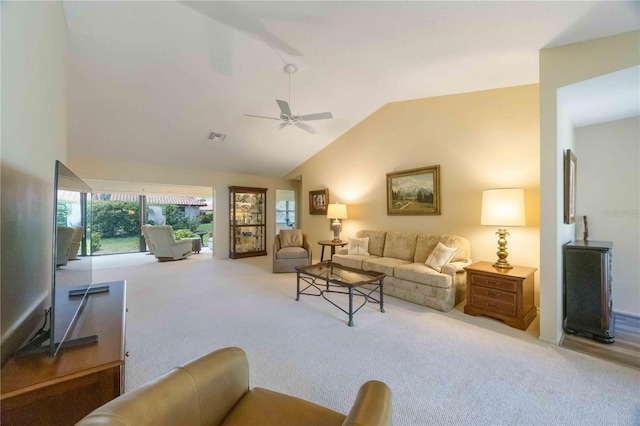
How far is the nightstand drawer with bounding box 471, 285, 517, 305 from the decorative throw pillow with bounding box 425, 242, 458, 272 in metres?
0.47

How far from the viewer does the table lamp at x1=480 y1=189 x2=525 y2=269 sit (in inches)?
117

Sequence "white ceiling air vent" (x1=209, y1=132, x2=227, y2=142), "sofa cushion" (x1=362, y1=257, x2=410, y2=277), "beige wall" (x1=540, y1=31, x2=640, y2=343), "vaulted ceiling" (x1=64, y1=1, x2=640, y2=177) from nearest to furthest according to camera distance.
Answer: "vaulted ceiling" (x1=64, y1=1, x2=640, y2=177) < "beige wall" (x1=540, y1=31, x2=640, y2=343) < "sofa cushion" (x1=362, y1=257, x2=410, y2=277) < "white ceiling air vent" (x1=209, y1=132, x2=227, y2=142)

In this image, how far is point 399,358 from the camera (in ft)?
7.19

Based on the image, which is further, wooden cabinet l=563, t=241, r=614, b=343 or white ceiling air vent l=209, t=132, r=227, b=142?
white ceiling air vent l=209, t=132, r=227, b=142

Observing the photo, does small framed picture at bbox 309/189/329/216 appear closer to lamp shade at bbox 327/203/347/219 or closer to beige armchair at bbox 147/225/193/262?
lamp shade at bbox 327/203/347/219

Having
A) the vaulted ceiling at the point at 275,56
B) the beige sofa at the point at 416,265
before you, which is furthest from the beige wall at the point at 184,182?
the beige sofa at the point at 416,265

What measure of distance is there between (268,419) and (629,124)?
4599mm

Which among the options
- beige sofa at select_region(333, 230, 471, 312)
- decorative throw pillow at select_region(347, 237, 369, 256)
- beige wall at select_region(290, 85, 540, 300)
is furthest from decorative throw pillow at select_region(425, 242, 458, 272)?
decorative throw pillow at select_region(347, 237, 369, 256)

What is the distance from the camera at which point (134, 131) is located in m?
4.55

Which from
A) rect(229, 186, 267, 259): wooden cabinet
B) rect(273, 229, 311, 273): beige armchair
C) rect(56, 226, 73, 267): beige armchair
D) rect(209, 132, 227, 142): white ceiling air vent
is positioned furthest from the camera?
rect(229, 186, 267, 259): wooden cabinet

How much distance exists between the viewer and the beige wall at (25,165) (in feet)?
3.34

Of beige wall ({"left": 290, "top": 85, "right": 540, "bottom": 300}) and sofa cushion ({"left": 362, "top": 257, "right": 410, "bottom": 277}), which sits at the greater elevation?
beige wall ({"left": 290, "top": 85, "right": 540, "bottom": 300})

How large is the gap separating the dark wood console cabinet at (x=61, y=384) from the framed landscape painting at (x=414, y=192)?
168 inches

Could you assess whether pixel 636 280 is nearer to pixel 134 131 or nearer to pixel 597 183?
pixel 597 183
